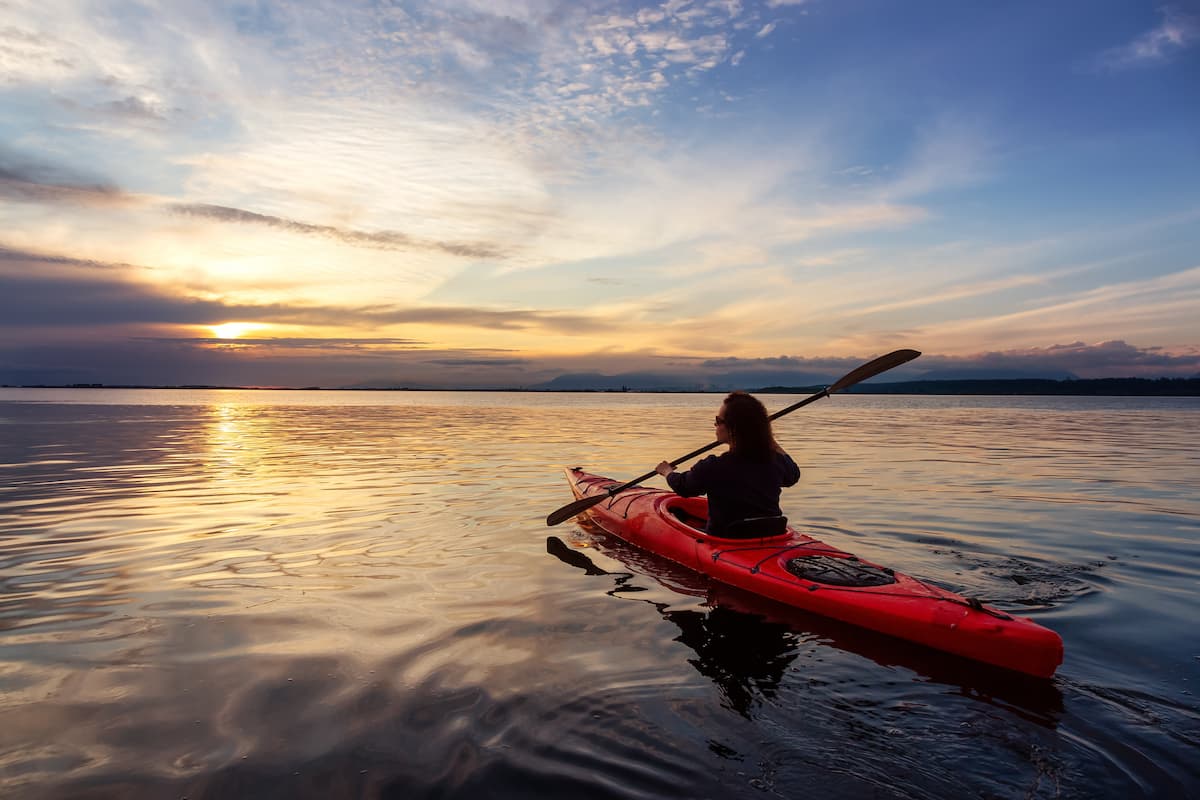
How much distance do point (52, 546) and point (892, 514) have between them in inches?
420

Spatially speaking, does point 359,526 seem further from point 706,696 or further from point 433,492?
point 706,696

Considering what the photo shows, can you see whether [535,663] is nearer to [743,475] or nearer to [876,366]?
[743,475]

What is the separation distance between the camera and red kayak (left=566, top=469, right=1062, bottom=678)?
436 cm

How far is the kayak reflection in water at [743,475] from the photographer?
6293 millimetres

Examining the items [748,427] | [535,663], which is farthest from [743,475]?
[535,663]

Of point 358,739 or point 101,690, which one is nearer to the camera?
point 358,739

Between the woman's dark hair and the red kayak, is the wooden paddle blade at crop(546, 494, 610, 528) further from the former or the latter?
the woman's dark hair

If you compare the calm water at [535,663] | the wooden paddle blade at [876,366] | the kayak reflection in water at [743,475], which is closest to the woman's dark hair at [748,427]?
the kayak reflection in water at [743,475]

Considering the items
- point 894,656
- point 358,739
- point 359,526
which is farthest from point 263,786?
point 359,526

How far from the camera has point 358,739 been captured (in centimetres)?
351

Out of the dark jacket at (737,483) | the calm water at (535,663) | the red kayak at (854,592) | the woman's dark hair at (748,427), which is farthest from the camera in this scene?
the dark jacket at (737,483)

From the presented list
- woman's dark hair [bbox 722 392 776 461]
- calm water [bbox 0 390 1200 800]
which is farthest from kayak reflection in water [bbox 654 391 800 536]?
calm water [bbox 0 390 1200 800]

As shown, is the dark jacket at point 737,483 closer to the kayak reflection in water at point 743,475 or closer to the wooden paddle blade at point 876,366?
the kayak reflection in water at point 743,475

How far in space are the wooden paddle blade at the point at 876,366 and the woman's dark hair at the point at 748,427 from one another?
7.81 feet
